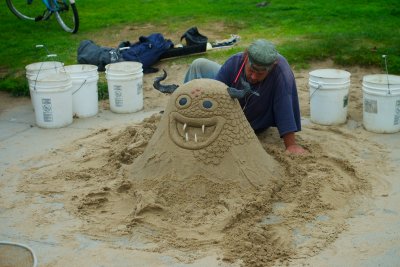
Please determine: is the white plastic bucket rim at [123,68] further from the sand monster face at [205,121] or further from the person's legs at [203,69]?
the sand monster face at [205,121]

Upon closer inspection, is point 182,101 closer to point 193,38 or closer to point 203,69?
point 203,69

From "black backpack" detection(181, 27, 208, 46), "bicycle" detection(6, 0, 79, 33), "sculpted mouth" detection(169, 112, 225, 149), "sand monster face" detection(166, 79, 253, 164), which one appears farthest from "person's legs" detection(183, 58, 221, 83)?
"bicycle" detection(6, 0, 79, 33)

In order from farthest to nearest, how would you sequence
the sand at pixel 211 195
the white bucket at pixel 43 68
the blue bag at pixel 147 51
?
the blue bag at pixel 147 51 < the white bucket at pixel 43 68 < the sand at pixel 211 195

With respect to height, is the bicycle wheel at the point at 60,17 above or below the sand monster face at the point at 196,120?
above

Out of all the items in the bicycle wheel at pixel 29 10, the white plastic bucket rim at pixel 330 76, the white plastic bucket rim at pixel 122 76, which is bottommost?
the white plastic bucket rim at pixel 122 76

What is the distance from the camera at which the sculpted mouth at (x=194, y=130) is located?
397cm

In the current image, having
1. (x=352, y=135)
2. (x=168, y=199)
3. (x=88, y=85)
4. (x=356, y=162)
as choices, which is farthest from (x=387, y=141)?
(x=88, y=85)

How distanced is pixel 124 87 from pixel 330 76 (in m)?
2.12

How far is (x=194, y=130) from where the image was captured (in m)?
4.04

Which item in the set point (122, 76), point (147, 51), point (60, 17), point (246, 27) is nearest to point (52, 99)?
point (122, 76)

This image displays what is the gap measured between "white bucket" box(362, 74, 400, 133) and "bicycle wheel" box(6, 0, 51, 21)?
6.08 m

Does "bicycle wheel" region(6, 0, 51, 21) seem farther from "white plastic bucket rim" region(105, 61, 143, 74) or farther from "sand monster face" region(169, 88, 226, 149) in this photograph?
"sand monster face" region(169, 88, 226, 149)

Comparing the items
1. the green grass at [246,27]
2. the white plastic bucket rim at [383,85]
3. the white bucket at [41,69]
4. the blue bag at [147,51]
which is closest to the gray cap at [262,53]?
the white plastic bucket rim at [383,85]

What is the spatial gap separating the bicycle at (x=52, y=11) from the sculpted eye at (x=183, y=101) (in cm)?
528
